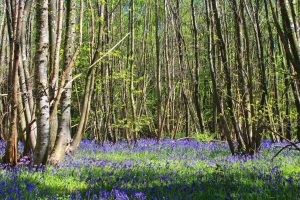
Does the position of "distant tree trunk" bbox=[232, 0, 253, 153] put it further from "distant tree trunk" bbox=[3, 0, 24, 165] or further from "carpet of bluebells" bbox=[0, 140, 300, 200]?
"distant tree trunk" bbox=[3, 0, 24, 165]

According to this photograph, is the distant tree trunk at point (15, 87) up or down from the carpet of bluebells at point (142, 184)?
up

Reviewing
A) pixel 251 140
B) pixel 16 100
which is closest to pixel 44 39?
pixel 16 100

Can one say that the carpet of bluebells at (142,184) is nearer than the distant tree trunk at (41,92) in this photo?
Yes

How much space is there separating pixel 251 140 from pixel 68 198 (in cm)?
656

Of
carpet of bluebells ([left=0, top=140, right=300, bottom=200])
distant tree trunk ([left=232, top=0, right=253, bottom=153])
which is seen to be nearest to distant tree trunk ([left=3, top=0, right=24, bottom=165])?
carpet of bluebells ([left=0, top=140, right=300, bottom=200])

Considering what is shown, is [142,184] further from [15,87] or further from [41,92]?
[15,87]

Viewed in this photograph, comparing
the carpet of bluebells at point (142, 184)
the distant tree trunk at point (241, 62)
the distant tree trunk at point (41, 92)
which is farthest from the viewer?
the distant tree trunk at point (241, 62)

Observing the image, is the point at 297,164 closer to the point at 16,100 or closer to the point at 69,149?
the point at 69,149

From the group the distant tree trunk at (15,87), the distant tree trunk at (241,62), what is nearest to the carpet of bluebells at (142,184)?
the distant tree trunk at (15,87)

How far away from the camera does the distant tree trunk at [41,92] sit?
628 cm

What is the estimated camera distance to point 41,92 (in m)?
6.34

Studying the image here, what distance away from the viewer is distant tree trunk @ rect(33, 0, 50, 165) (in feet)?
20.6

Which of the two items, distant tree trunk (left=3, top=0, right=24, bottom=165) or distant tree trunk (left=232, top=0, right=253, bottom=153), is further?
distant tree trunk (left=232, top=0, right=253, bottom=153)

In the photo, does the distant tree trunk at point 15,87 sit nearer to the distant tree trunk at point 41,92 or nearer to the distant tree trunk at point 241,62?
the distant tree trunk at point 41,92
